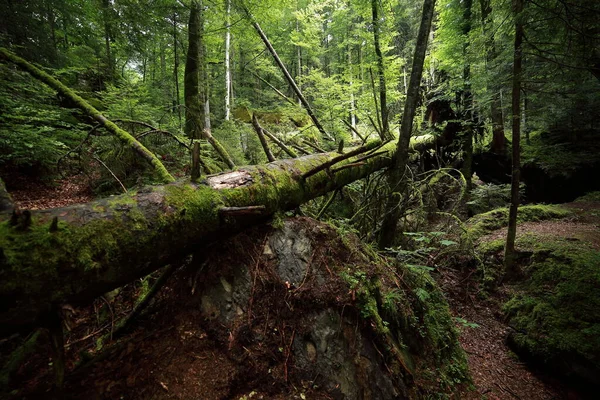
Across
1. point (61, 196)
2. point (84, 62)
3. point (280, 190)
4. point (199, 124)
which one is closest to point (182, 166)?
point (199, 124)

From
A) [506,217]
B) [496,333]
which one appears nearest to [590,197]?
[506,217]

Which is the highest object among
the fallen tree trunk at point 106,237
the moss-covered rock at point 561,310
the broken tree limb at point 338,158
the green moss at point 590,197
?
the broken tree limb at point 338,158

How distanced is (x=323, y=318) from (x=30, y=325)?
224 cm

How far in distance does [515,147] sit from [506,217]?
11.7 ft

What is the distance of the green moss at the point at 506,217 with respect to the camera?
7995 millimetres

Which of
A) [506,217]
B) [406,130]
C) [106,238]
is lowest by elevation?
[506,217]

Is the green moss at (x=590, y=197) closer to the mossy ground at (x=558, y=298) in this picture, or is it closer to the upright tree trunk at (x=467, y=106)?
the mossy ground at (x=558, y=298)

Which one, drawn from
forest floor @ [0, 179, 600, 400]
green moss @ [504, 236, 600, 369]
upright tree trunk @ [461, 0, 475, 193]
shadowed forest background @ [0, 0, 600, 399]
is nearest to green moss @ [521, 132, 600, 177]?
shadowed forest background @ [0, 0, 600, 399]

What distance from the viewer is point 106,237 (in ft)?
5.79

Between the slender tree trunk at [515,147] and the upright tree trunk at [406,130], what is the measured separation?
7.43 feet

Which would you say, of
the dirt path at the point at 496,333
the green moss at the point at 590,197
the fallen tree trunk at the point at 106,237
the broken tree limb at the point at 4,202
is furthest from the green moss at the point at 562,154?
the broken tree limb at the point at 4,202

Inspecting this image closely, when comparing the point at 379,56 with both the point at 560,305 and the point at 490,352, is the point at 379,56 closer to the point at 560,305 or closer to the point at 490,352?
the point at 560,305

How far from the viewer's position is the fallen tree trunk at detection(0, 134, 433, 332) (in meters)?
1.41

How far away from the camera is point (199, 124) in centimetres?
767
